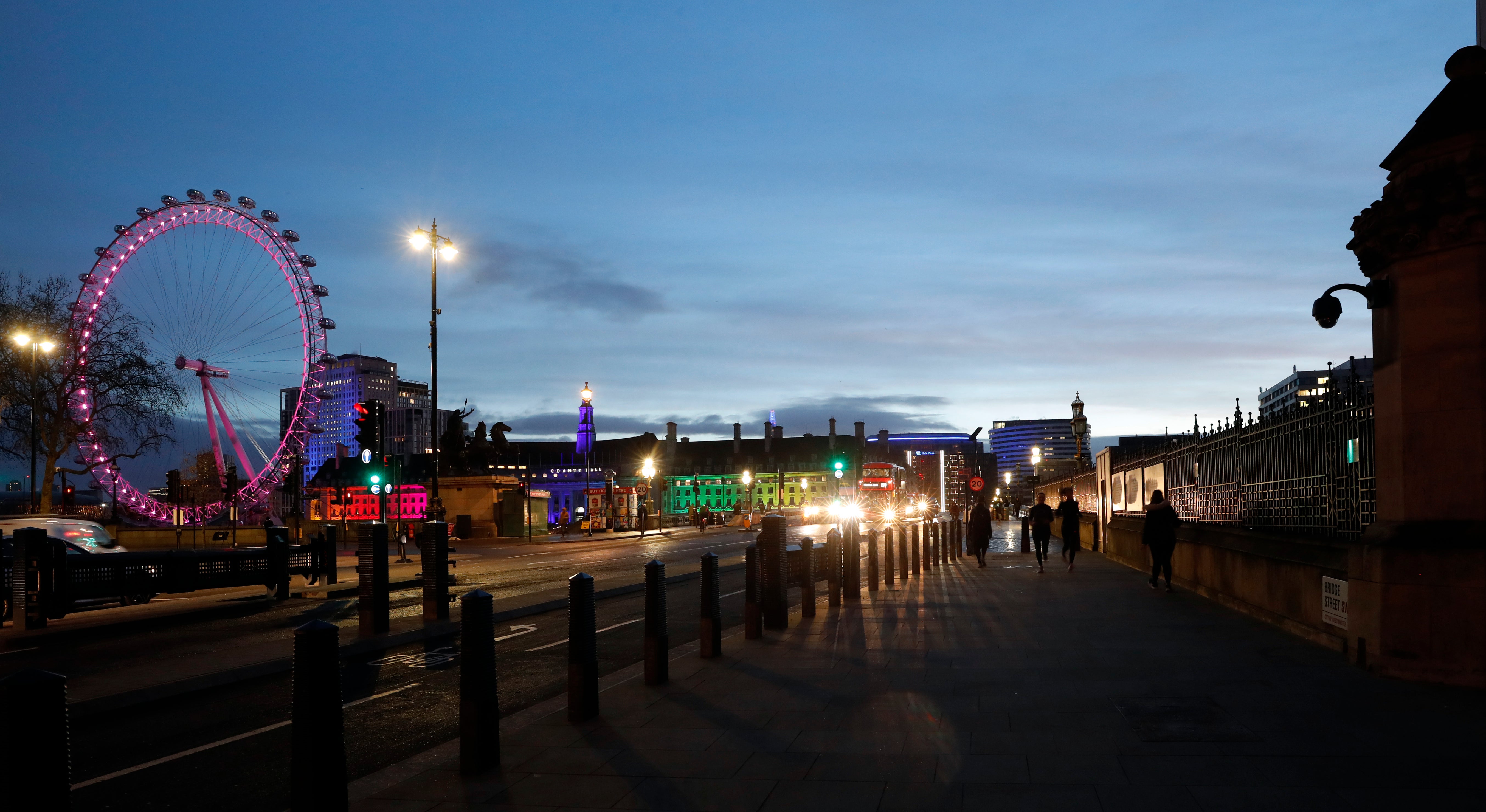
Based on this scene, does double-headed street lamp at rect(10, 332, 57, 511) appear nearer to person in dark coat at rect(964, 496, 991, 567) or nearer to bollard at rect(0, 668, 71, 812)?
person in dark coat at rect(964, 496, 991, 567)

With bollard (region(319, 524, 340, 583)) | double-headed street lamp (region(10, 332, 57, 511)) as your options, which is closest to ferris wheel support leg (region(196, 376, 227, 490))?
double-headed street lamp (region(10, 332, 57, 511))

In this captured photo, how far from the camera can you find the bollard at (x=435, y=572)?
1418 cm

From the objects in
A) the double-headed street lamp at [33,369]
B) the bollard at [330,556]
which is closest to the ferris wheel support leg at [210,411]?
the double-headed street lamp at [33,369]

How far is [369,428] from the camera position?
19797 millimetres

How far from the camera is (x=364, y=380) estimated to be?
150m

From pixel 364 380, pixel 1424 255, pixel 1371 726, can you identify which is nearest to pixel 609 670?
pixel 1371 726

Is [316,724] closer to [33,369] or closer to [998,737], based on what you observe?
[998,737]

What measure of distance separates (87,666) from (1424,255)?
1336 cm

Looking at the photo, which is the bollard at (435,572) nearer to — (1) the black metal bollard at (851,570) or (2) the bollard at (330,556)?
(1) the black metal bollard at (851,570)

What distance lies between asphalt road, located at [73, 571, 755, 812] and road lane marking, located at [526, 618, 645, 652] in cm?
4

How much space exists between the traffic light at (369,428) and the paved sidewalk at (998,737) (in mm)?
11843

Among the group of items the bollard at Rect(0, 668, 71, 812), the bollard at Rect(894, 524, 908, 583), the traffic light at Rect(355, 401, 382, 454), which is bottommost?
the bollard at Rect(894, 524, 908, 583)

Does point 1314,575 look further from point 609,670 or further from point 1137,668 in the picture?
point 609,670

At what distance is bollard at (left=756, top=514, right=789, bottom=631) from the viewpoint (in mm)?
12547
